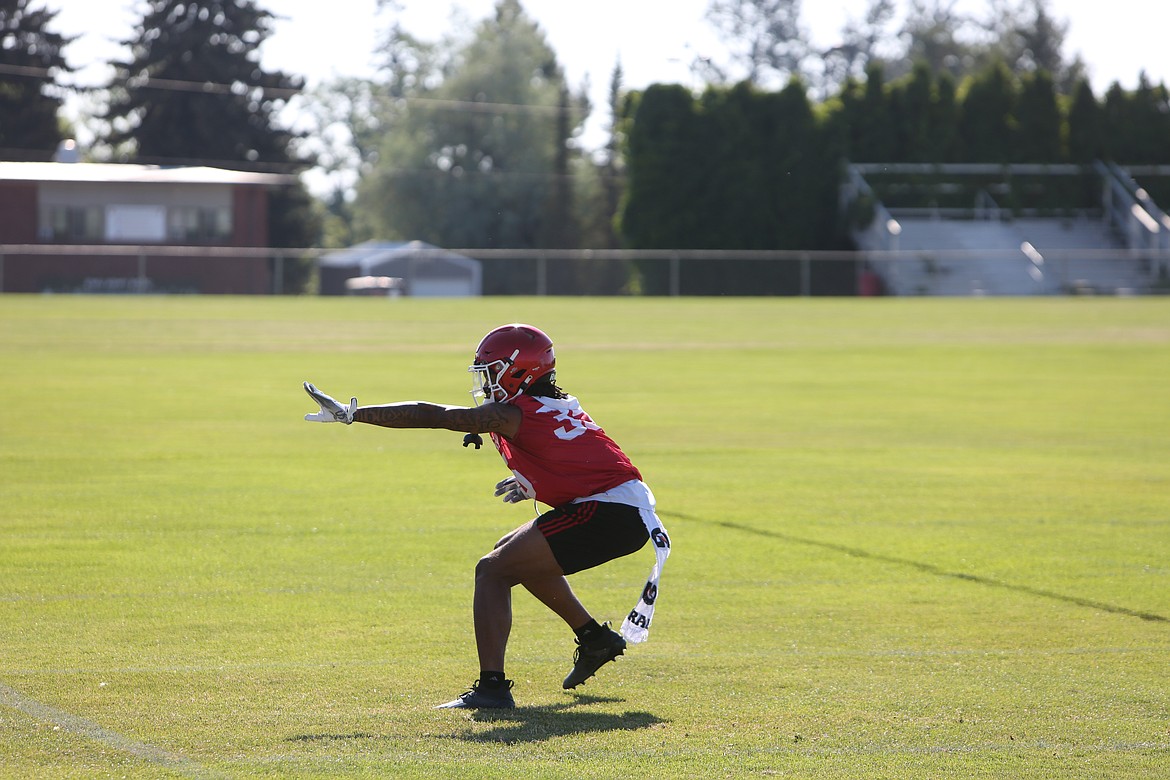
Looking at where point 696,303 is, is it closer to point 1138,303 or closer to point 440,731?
point 1138,303

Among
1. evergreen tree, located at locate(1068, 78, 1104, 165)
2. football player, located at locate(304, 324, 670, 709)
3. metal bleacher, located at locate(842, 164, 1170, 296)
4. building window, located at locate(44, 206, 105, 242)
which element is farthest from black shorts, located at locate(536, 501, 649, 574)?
evergreen tree, located at locate(1068, 78, 1104, 165)

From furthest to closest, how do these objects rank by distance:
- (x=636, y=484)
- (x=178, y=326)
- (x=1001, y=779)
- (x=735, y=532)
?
(x=178, y=326)
(x=735, y=532)
(x=636, y=484)
(x=1001, y=779)


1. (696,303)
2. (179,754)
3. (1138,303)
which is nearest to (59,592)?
(179,754)

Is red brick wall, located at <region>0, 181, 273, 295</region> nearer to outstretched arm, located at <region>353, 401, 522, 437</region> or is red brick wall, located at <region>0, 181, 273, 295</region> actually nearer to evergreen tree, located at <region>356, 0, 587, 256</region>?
evergreen tree, located at <region>356, 0, 587, 256</region>

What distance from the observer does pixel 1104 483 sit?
553 inches

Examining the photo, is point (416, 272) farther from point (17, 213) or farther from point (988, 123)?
point (988, 123)

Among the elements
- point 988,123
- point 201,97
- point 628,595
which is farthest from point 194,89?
point 628,595

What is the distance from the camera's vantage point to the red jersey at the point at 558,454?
661 centimetres

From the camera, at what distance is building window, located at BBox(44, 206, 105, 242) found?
2463 inches

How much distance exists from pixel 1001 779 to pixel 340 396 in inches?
692

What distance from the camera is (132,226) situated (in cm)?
6444

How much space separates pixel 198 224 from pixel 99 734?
61.9 metres

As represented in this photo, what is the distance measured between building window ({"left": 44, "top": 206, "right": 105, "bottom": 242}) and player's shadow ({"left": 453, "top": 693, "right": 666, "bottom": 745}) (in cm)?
5984

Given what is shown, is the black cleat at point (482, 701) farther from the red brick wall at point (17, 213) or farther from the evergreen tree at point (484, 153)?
the evergreen tree at point (484, 153)
